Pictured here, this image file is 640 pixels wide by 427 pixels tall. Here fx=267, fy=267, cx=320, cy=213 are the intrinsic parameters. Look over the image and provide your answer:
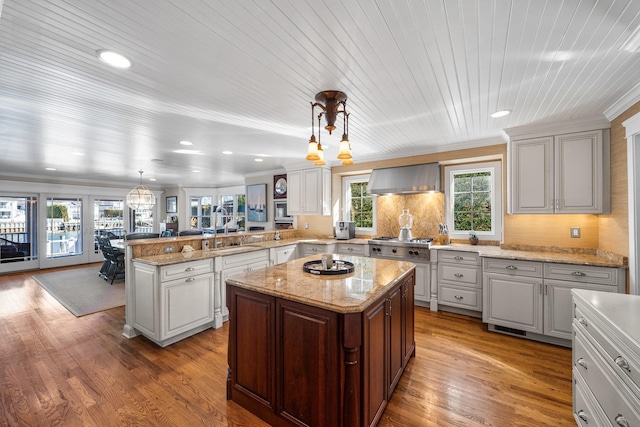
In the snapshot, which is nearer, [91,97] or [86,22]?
[86,22]

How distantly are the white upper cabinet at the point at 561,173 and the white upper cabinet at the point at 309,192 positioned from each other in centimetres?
286

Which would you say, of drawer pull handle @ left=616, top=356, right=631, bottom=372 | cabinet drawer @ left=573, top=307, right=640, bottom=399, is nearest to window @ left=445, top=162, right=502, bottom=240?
cabinet drawer @ left=573, top=307, right=640, bottom=399

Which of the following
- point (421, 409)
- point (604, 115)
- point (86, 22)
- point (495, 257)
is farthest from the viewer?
point (495, 257)

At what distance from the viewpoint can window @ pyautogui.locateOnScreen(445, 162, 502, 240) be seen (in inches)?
155

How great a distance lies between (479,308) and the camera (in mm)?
3508

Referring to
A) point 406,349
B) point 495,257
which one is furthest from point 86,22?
point 495,257

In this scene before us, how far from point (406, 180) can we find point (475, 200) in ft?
3.57

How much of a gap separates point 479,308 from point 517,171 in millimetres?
1805

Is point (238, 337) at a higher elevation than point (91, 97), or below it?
below

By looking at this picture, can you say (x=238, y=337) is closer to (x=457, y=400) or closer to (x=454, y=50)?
(x=457, y=400)

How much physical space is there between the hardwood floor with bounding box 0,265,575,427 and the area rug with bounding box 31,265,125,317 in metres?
0.73

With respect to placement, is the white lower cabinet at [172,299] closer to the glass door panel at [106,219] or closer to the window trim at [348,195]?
the window trim at [348,195]

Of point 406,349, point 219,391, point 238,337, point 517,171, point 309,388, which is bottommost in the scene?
point 219,391

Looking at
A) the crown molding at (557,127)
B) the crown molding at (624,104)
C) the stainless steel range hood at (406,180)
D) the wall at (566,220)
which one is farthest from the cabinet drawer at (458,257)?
the crown molding at (624,104)
